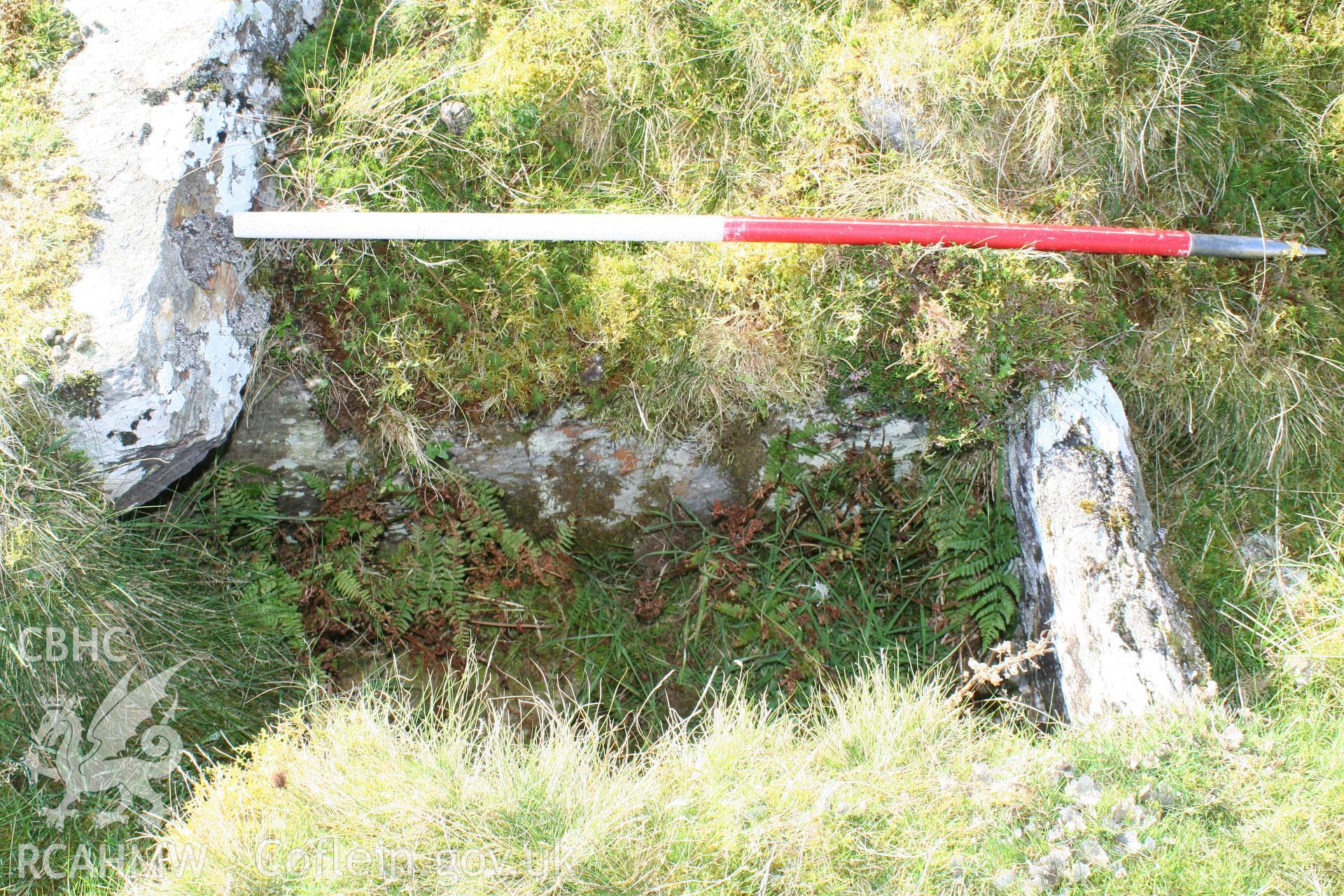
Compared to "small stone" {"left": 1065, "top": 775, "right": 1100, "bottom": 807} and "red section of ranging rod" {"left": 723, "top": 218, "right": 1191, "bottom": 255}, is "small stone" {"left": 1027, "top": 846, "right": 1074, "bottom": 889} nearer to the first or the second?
"small stone" {"left": 1065, "top": 775, "right": 1100, "bottom": 807}

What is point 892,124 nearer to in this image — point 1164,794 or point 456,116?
point 456,116

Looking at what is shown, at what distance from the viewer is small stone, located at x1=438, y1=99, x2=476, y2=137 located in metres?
4.20

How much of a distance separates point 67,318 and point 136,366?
0.33 m

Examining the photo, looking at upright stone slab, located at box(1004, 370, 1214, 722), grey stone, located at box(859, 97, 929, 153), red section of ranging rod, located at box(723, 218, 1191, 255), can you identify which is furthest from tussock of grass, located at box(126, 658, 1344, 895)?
grey stone, located at box(859, 97, 929, 153)

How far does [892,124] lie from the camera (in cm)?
433

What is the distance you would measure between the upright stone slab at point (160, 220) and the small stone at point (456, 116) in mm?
842

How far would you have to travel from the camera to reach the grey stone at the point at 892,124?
14.1 feet

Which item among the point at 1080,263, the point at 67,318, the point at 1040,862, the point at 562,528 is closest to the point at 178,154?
the point at 67,318

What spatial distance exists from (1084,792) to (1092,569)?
39.7 inches

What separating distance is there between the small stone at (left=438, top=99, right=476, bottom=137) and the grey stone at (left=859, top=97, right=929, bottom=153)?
191cm

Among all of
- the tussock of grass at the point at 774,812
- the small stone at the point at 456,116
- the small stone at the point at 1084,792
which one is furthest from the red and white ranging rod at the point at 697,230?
the small stone at the point at 1084,792

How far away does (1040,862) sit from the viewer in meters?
3.04

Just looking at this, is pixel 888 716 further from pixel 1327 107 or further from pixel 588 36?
pixel 1327 107

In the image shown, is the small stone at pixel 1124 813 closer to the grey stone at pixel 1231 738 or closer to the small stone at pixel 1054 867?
the small stone at pixel 1054 867
